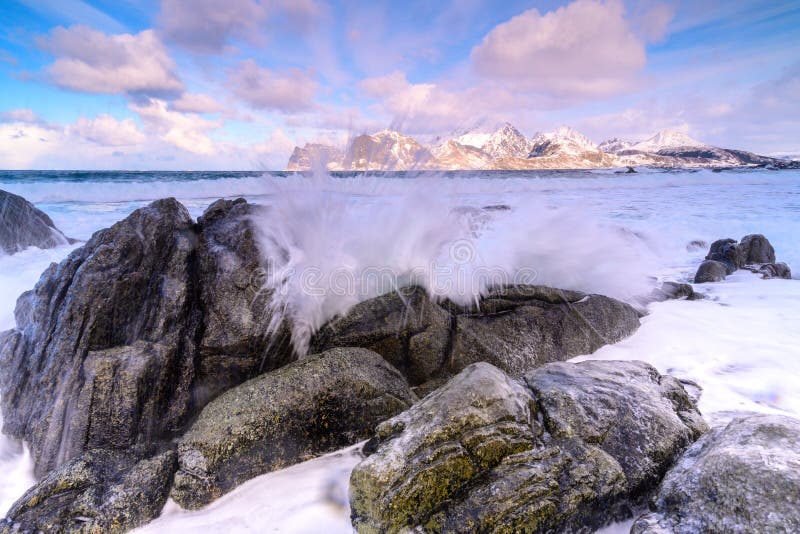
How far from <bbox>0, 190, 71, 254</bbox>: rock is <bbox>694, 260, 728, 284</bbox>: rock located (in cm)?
1403

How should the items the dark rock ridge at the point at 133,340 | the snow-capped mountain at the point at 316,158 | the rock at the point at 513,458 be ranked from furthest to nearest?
the snow-capped mountain at the point at 316,158
the dark rock ridge at the point at 133,340
the rock at the point at 513,458

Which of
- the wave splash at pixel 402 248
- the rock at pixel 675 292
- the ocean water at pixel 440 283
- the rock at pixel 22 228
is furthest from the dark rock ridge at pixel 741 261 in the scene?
the rock at pixel 22 228

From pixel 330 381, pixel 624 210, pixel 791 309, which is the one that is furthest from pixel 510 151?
pixel 330 381

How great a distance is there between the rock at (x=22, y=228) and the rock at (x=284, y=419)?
31.5 ft

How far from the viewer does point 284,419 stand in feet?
8.96

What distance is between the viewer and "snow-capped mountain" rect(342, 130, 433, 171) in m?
4.38

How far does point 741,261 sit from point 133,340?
10657 millimetres

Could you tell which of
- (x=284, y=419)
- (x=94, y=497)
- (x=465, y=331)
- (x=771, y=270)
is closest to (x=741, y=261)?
(x=771, y=270)

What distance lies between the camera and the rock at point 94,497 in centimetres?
219

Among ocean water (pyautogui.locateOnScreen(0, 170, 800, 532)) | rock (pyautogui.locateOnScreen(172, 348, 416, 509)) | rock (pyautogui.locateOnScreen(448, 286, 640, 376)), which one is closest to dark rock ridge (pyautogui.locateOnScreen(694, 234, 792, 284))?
ocean water (pyautogui.locateOnScreen(0, 170, 800, 532))

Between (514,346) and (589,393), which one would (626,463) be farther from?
(514,346)

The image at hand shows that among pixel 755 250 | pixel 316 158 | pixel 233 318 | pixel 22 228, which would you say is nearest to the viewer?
pixel 233 318

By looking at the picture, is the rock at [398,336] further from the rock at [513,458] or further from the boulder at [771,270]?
the boulder at [771,270]

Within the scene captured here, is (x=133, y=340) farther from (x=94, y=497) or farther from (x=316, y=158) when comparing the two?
(x=316, y=158)
